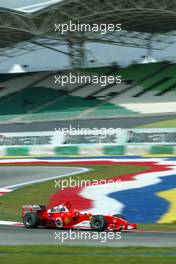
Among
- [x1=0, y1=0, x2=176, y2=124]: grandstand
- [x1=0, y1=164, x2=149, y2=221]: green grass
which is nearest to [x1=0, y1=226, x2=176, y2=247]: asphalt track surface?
[x1=0, y1=164, x2=149, y2=221]: green grass

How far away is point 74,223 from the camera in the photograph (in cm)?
1492

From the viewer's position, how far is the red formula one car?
566 inches

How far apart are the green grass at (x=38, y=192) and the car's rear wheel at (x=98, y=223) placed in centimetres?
415

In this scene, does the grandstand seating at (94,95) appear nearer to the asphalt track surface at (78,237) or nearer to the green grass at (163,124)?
the green grass at (163,124)

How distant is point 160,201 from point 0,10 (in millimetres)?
28077

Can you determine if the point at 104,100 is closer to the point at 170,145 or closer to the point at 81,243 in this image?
the point at 170,145

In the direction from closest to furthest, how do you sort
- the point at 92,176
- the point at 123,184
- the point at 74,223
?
the point at 74,223 < the point at 123,184 < the point at 92,176

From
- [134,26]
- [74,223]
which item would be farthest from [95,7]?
[74,223]
